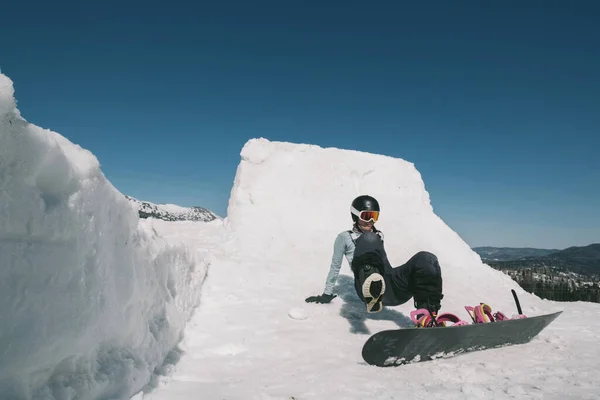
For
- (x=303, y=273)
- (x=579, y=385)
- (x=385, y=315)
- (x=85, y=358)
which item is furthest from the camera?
(x=303, y=273)

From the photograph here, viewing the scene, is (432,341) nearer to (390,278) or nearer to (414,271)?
(414,271)

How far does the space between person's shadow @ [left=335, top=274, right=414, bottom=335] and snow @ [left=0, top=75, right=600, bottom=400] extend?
1.8 inches

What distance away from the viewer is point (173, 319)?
4.71 meters

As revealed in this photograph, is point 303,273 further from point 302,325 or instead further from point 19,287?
point 19,287

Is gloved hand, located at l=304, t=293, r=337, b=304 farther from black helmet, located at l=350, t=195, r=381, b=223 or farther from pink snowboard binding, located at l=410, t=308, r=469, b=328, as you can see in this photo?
pink snowboard binding, located at l=410, t=308, r=469, b=328

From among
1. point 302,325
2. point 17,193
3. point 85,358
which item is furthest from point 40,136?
point 302,325

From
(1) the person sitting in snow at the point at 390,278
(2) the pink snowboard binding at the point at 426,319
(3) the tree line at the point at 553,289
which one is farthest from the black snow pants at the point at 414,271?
(3) the tree line at the point at 553,289

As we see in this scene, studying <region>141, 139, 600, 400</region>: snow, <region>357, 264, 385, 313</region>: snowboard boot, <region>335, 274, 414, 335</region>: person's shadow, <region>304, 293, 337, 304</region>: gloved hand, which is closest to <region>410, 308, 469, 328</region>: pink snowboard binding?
<region>141, 139, 600, 400</region>: snow

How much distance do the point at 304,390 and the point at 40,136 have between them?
10.5 ft

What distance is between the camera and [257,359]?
15.0ft

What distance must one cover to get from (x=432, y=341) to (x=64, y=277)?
3854 millimetres

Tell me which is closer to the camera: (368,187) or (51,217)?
(51,217)

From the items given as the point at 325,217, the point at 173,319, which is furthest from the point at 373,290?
the point at 325,217

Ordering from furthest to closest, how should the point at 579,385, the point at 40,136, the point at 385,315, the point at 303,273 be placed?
Result: the point at 303,273 → the point at 385,315 → the point at 579,385 → the point at 40,136
